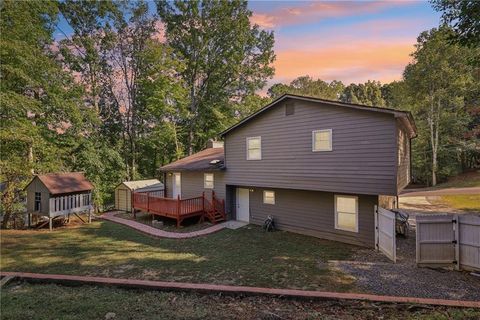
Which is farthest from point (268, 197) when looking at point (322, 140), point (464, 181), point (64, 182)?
point (464, 181)

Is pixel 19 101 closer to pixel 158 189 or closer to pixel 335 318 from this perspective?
pixel 158 189

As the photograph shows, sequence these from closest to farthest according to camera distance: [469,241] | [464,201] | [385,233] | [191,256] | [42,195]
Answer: [469,241] < [385,233] < [191,256] < [42,195] < [464,201]

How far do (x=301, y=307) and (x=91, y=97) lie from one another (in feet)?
77.2

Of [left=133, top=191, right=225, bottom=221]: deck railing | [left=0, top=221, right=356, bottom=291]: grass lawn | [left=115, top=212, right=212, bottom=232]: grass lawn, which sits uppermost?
[left=133, top=191, right=225, bottom=221]: deck railing

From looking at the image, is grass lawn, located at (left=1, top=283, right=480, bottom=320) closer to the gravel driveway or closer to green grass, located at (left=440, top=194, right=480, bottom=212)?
the gravel driveway

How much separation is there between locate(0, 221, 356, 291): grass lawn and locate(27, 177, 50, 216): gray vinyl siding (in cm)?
142

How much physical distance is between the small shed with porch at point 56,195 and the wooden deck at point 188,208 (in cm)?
382

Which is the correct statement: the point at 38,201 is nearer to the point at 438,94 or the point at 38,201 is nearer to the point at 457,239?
the point at 457,239

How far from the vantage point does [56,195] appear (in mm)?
14188

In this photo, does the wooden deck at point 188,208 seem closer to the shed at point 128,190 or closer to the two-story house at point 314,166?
the two-story house at point 314,166

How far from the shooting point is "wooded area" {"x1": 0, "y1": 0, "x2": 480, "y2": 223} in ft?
53.2

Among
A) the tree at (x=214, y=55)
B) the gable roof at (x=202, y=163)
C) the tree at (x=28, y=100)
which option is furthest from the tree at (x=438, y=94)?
the tree at (x=28, y=100)

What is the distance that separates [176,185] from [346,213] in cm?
1120

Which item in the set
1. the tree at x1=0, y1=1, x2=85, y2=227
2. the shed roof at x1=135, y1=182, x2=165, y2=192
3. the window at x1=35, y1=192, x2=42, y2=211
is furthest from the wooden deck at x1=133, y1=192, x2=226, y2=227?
the tree at x1=0, y1=1, x2=85, y2=227
